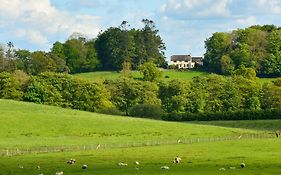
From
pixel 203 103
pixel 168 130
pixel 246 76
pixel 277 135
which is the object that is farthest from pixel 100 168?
pixel 246 76

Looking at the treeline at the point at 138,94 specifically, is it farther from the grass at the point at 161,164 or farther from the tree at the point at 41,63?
the grass at the point at 161,164

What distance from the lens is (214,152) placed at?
57312 millimetres

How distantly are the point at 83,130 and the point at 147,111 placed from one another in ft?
144

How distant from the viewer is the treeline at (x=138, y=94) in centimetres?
15000

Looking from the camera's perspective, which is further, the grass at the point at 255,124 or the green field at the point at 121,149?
the grass at the point at 255,124

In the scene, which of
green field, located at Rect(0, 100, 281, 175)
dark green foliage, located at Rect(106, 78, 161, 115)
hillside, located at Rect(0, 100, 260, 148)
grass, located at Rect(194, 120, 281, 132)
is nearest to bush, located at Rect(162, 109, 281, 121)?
grass, located at Rect(194, 120, 281, 132)

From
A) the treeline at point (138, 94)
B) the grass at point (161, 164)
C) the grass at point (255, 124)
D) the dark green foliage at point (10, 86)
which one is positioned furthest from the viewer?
the dark green foliage at point (10, 86)

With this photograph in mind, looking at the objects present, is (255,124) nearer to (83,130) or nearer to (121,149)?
(83,130)

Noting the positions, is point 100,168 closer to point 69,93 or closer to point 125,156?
point 125,156

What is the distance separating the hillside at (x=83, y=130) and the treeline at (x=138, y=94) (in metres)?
40.6

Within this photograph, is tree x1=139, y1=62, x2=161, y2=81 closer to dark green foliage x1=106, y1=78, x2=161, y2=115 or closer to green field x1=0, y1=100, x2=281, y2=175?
dark green foliage x1=106, y1=78, x2=161, y2=115

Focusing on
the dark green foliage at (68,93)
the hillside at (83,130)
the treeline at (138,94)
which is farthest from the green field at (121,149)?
the treeline at (138,94)

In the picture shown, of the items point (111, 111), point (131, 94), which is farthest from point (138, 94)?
point (111, 111)

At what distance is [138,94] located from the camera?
156 m
